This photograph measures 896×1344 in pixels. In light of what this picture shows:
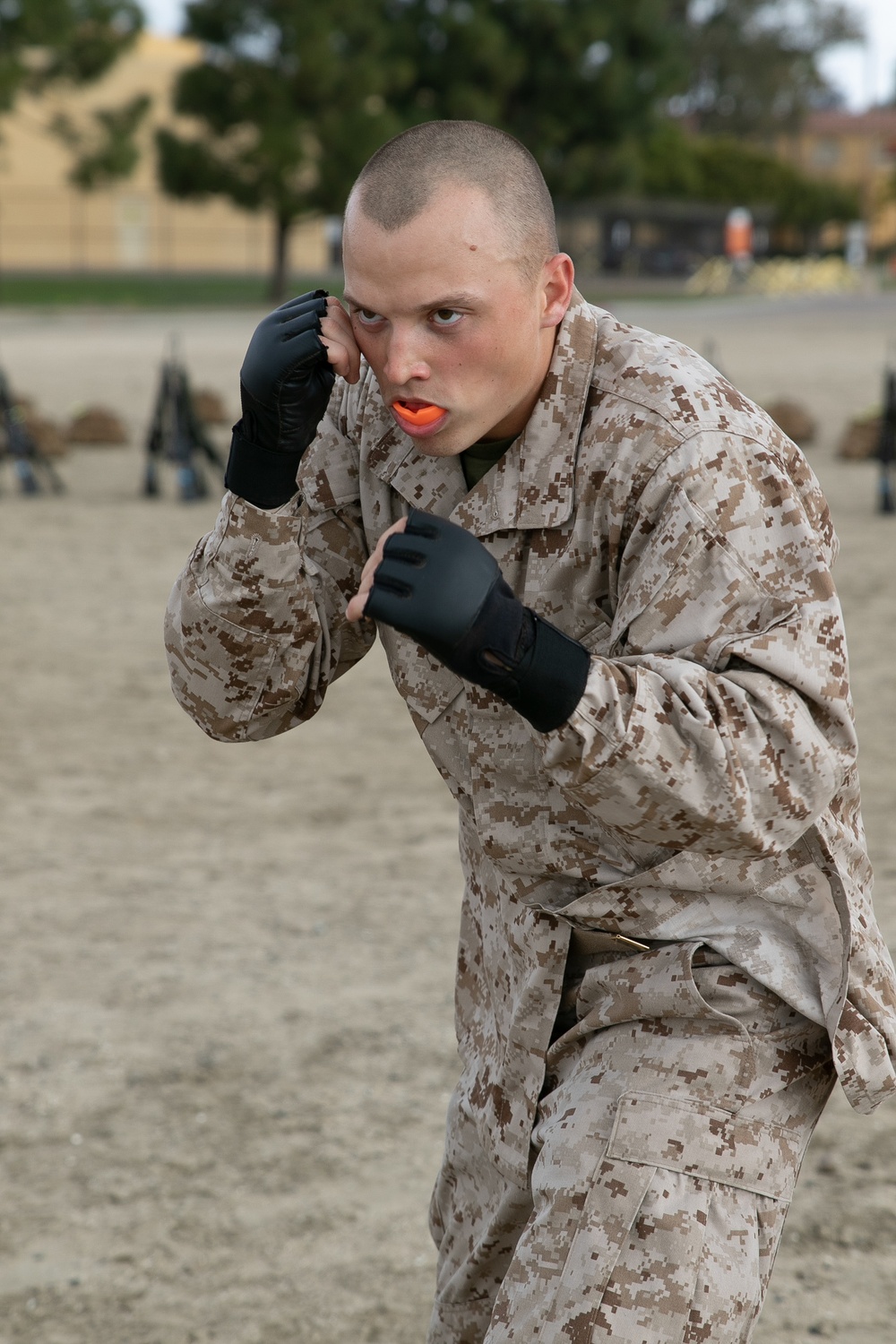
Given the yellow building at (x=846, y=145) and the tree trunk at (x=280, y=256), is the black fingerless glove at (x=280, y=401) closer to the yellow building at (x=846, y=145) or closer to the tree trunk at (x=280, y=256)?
the tree trunk at (x=280, y=256)

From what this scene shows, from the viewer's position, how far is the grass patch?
37.4 meters

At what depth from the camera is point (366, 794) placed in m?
6.27

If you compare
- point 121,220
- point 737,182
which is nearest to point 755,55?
point 737,182

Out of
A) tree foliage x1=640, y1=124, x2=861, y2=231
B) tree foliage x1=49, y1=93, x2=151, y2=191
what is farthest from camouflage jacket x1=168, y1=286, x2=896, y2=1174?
tree foliage x1=640, y1=124, x2=861, y2=231

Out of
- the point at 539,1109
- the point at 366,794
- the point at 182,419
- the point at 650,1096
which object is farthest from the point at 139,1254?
the point at 182,419

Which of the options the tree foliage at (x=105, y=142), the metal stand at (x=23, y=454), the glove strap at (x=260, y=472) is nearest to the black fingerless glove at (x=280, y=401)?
the glove strap at (x=260, y=472)

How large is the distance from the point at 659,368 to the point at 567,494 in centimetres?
19

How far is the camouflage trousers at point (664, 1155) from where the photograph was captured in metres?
1.97

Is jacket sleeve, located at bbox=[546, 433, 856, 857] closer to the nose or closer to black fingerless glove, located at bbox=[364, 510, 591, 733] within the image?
black fingerless glove, located at bbox=[364, 510, 591, 733]

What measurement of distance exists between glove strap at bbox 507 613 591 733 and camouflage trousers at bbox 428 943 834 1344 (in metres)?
0.44

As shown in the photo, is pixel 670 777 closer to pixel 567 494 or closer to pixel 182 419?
pixel 567 494

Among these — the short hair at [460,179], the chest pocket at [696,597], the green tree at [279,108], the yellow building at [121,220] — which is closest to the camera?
the chest pocket at [696,597]

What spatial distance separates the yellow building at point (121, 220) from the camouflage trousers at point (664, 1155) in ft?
179

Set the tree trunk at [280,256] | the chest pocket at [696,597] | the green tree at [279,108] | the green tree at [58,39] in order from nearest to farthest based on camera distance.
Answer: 1. the chest pocket at [696,597]
2. the green tree at [58,39]
3. the green tree at [279,108]
4. the tree trunk at [280,256]
